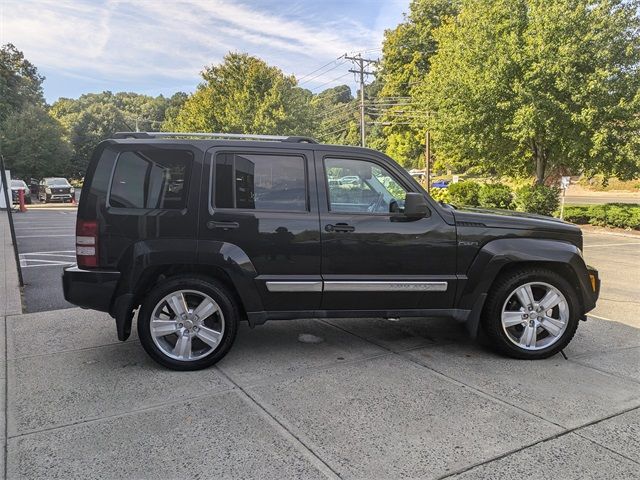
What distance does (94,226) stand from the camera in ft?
12.7

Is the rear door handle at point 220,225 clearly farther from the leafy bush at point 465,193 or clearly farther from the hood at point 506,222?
the leafy bush at point 465,193

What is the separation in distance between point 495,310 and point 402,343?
94cm

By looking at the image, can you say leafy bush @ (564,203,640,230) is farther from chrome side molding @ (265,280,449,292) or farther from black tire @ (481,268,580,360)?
chrome side molding @ (265,280,449,292)

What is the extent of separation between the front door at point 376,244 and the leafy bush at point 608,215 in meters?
15.6

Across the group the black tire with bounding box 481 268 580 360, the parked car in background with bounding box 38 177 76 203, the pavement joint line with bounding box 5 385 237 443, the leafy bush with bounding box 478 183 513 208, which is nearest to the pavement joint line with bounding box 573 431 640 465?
the black tire with bounding box 481 268 580 360

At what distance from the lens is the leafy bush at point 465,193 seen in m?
22.6

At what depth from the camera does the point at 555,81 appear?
52.8ft

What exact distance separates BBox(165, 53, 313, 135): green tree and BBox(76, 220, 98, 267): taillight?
32413 mm

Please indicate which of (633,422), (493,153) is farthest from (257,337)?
(493,153)

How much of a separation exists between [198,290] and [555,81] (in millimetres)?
15995

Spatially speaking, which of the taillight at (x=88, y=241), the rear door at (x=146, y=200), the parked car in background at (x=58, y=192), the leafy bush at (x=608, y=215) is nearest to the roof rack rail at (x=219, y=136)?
the rear door at (x=146, y=200)

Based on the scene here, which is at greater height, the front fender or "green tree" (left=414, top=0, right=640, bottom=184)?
"green tree" (left=414, top=0, right=640, bottom=184)

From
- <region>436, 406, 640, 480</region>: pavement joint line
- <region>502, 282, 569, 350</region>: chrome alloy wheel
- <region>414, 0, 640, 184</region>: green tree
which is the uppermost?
<region>414, 0, 640, 184</region>: green tree

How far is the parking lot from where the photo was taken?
2703 millimetres
